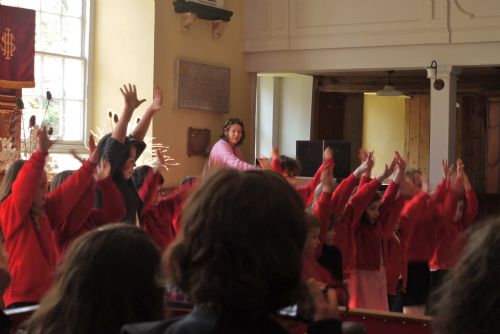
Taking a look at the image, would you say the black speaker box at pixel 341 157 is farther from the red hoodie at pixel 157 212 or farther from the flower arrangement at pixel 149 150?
the red hoodie at pixel 157 212

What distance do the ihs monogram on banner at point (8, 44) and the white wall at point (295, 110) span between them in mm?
5397

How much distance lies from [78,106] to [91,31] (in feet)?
2.61

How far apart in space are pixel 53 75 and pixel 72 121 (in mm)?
498

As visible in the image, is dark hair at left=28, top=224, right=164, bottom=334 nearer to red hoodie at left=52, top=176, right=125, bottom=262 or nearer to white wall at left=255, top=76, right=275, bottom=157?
red hoodie at left=52, top=176, right=125, bottom=262

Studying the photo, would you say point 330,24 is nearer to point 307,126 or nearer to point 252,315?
point 307,126

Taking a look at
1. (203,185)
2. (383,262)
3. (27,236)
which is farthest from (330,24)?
(203,185)

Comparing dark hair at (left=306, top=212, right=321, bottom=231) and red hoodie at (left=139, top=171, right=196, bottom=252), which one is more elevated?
dark hair at (left=306, top=212, right=321, bottom=231)

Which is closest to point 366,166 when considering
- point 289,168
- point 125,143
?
point 289,168

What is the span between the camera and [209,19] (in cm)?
916

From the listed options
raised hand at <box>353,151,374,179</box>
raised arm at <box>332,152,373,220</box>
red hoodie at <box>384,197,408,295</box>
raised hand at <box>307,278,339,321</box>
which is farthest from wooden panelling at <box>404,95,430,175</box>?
raised hand at <box>307,278,339,321</box>

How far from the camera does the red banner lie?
7023 millimetres

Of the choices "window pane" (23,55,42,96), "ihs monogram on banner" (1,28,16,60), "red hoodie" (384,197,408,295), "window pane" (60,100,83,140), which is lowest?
"red hoodie" (384,197,408,295)

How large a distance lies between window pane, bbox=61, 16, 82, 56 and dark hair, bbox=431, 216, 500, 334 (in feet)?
24.5

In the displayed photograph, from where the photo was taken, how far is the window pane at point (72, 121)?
841 centimetres
